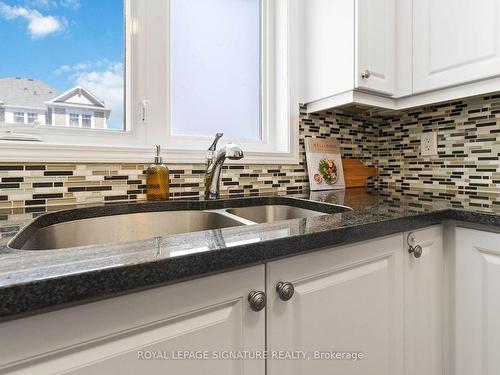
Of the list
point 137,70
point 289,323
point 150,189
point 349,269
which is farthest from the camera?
point 137,70

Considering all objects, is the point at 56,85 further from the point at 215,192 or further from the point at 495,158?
the point at 495,158

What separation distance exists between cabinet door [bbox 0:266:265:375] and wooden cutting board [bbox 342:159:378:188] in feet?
4.09

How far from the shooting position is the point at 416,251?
85cm

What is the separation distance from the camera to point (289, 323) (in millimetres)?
604

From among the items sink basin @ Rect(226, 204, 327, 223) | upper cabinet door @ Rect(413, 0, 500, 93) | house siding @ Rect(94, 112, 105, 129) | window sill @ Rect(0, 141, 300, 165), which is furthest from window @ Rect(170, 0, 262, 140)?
upper cabinet door @ Rect(413, 0, 500, 93)

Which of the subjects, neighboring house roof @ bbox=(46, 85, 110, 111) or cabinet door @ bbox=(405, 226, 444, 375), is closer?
cabinet door @ bbox=(405, 226, 444, 375)

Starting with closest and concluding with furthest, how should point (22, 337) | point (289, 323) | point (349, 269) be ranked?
point (22, 337) < point (289, 323) < point (349, 269)

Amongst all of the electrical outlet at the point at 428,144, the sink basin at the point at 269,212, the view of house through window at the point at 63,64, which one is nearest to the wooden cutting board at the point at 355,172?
the electrical outlet at the point at 428,144

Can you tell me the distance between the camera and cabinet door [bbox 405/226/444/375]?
0.85 m

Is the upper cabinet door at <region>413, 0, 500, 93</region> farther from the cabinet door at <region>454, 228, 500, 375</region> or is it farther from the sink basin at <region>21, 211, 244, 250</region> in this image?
the sink basin at <region>21, 211, 244, 250</region>

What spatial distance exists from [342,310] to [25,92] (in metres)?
1.20

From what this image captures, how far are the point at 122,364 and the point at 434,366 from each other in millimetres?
951

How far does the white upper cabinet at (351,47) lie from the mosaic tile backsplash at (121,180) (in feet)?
0.83

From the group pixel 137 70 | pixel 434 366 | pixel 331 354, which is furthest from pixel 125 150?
pixel 434 366
